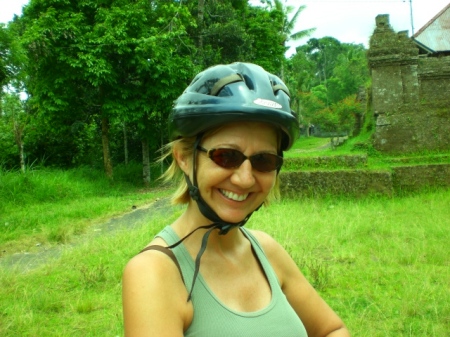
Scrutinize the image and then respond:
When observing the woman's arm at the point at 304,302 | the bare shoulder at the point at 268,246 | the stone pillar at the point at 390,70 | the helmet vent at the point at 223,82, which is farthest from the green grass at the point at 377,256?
the stone pillar at the point at 390,70

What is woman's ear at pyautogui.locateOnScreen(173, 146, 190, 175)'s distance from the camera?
156 cm

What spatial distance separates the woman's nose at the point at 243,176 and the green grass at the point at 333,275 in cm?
204

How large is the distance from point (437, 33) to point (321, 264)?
14.8m

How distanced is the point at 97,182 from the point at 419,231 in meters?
9.38

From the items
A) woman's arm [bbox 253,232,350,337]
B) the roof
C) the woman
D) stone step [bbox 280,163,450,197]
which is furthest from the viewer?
the roof

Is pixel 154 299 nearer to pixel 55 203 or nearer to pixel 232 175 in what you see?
pixel 232 175

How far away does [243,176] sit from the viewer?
1.47 m

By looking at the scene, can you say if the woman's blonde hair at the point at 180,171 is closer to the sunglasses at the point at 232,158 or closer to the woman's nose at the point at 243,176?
the sunglasses at the point at 232,158

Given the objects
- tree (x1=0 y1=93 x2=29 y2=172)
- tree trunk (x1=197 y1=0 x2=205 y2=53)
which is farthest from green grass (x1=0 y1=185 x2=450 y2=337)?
tree trunk (x1=197 y1=0 x2=205 y2=53)

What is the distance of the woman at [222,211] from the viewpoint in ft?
4.26

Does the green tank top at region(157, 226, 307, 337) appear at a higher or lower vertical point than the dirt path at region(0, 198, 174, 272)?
higher

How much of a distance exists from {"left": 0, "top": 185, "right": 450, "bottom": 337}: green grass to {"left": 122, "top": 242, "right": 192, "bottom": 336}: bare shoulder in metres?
2.06

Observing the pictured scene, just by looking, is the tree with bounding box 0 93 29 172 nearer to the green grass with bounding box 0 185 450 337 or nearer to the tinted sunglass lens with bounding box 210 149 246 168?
the green grass with bounding box 0 185 450 337

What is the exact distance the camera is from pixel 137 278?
125 centimetres
